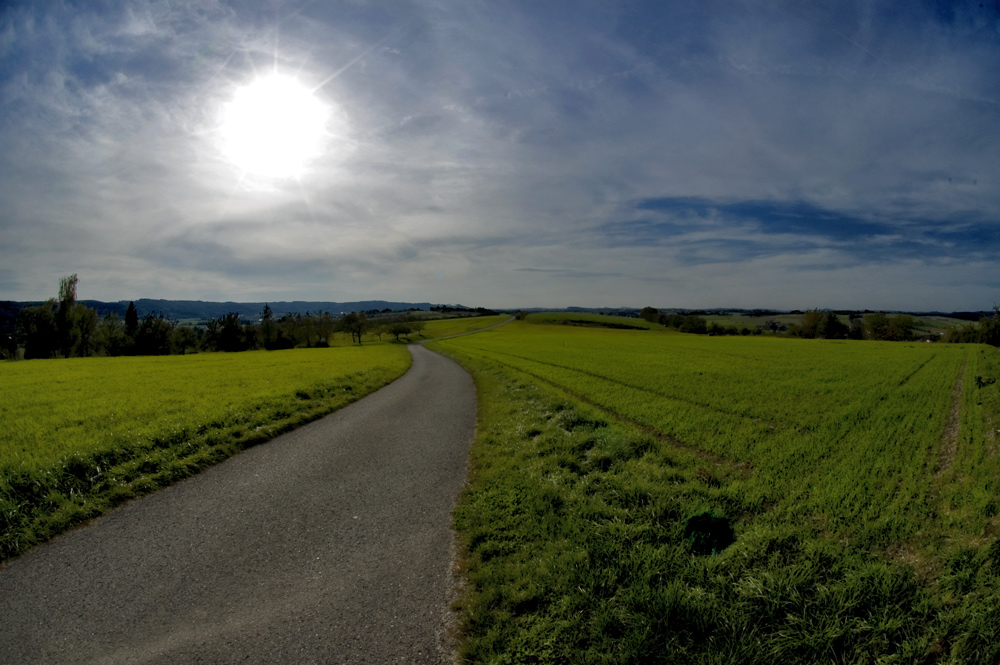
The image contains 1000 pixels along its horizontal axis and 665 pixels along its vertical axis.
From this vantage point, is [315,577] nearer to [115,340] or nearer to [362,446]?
[362,446]

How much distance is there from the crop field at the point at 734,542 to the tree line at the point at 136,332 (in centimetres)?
9152

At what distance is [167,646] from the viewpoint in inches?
160

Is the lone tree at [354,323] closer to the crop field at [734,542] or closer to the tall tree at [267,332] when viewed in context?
the tall tree at [267,332]

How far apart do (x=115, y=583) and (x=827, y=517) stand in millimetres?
10561

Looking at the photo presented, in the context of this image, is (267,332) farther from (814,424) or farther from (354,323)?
(814,424)

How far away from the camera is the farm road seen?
13.4ft

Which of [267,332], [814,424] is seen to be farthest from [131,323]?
[814,424]

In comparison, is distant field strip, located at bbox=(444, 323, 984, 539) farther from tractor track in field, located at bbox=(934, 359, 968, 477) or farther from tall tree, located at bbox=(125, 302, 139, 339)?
tall tree, located at bbox=(125, 302, 139, 339)

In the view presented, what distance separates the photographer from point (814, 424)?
13.0 meters

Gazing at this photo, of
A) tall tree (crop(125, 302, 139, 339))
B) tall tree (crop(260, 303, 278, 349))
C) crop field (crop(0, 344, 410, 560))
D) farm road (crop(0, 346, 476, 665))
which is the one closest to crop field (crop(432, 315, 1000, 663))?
farm road (crop(0, 346, 476, 665))

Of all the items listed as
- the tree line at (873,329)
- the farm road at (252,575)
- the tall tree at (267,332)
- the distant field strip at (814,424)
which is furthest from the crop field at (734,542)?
the tree line at (873,329)

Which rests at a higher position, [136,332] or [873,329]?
[873,329]

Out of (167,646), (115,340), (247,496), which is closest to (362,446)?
(247,496)

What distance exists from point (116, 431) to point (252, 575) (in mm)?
9039
